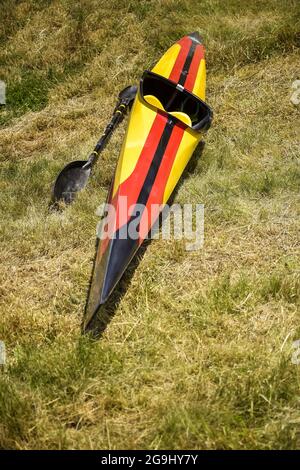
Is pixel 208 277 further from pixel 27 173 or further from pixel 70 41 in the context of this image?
pixel 70 41

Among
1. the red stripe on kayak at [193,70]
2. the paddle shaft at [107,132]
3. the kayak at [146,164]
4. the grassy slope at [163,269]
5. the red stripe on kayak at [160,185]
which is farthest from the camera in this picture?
the red stripe on kayak at [193,70]

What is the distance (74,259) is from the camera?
4535 mm

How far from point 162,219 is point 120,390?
2.16 metres

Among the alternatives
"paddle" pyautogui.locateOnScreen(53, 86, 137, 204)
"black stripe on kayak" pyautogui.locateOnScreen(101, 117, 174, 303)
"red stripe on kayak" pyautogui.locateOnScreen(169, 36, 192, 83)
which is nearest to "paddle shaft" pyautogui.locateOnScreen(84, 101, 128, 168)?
"paddle" pyautogui.locateOnScreen(53, 86, 137, 204)

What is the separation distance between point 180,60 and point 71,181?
244 cm

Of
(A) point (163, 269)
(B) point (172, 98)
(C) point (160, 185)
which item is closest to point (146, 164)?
(C) point (160, 185)

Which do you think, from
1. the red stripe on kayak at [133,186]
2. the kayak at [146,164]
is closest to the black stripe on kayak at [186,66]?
the kayak at [146,164]

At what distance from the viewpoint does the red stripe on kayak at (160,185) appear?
4.32 metres

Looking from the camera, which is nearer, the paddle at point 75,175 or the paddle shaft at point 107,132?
the paddle at point 75,175

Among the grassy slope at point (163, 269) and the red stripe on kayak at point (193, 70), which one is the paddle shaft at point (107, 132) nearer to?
the grassy slope at point (163, 269)

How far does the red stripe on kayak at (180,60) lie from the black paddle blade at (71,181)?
177cm

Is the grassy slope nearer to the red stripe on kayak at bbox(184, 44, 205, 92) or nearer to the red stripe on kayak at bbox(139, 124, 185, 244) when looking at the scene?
the red stripe on kayak at bbox(139, 124, 185, 244)

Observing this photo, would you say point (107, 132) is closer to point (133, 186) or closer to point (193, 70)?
point (193, 70)

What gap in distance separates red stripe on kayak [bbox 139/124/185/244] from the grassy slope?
308 mm
